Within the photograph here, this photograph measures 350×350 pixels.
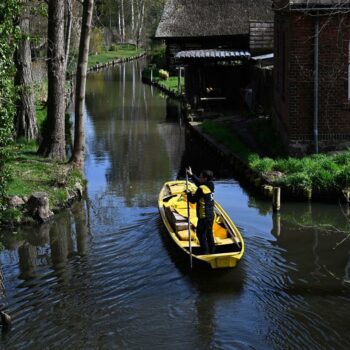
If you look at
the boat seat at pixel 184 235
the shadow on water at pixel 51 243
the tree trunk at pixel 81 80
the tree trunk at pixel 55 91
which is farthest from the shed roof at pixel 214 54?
the boat seat at pixel 184 235

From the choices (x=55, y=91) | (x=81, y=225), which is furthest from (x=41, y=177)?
(x=55, y=91)

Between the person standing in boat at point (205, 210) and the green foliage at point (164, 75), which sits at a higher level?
the green foliage at point (164, 75)

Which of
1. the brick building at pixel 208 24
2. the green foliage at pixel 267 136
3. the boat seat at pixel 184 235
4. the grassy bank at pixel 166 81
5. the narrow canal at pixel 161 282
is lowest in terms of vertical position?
the narrow canal at pixel 161 282

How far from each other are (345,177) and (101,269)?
6798mm

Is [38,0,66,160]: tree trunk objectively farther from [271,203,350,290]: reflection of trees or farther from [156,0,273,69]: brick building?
[156,0,273,69]: brick building

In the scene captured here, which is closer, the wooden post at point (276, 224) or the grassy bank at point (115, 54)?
the wooden post at point (276, 224)

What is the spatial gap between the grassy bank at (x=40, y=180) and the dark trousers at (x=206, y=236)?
4.96 meters

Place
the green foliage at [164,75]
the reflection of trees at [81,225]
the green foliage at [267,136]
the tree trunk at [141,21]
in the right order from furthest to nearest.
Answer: the tree trunk at [141,21] < the green foliage at [164,75] < the green foliage at [267,136] < the reflection of trees at [81,225]

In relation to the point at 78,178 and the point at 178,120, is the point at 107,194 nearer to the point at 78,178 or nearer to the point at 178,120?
the point at 78,178

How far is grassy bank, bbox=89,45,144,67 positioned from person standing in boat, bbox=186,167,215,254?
54293 millimetres

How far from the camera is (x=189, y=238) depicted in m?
12.3

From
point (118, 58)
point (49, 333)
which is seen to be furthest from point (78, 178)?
point (118, 58)

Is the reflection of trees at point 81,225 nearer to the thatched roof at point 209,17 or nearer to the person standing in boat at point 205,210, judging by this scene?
the person standing in boat at point 205,210

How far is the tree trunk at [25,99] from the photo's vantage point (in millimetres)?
21484
